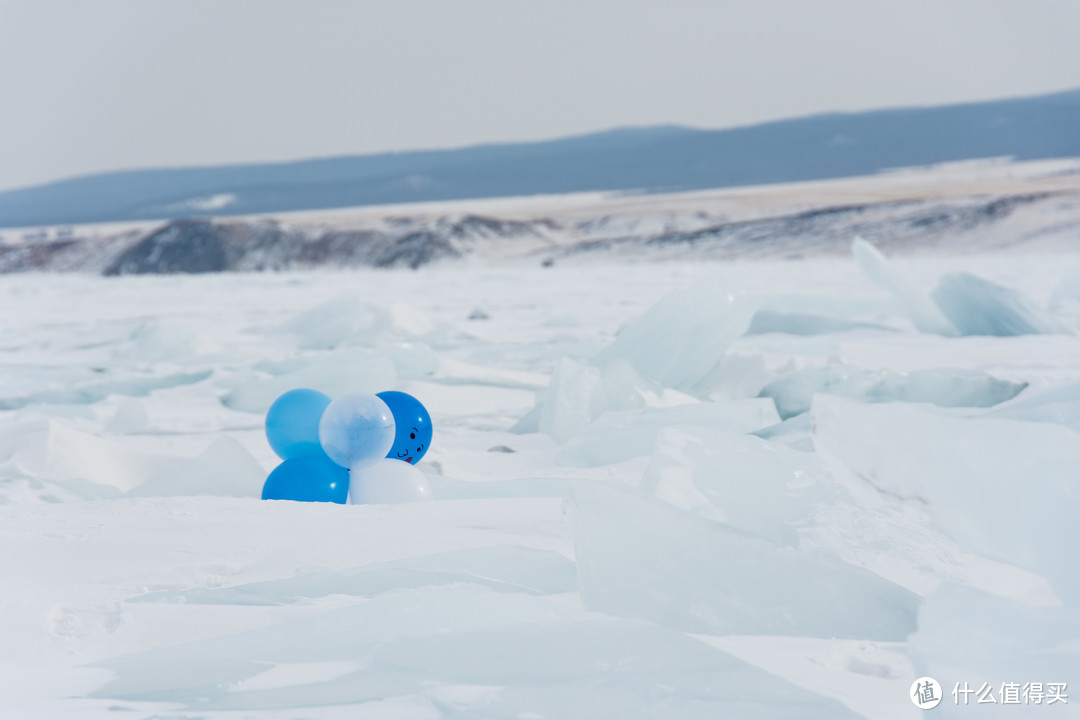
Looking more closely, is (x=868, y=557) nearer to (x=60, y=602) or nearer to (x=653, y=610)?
(x=653, y=610)

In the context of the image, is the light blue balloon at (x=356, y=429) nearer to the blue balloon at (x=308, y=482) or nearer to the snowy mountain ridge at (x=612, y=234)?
the blue balloon at (x=308, y=482)

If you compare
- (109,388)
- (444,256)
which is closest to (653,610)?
(109,388)

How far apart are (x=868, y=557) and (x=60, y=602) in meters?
1.42

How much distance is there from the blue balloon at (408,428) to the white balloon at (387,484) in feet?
0.75

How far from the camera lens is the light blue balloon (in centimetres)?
243

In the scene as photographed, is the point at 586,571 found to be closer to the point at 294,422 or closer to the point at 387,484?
the point at 387,484

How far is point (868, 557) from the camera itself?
1906 millimetres

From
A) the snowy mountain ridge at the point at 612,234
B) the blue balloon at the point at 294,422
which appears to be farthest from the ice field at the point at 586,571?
the snowy mountain ridge at the point at 612,234

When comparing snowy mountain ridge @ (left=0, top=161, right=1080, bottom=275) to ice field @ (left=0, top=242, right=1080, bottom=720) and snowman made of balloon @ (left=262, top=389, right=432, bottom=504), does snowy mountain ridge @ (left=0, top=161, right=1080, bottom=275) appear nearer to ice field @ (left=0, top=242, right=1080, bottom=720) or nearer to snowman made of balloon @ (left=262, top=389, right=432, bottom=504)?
ice field @ (left=0, top=242, right=1080, bottom=720)

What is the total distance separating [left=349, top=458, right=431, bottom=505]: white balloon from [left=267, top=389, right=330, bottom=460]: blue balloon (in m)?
0.30

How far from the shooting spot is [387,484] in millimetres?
2498

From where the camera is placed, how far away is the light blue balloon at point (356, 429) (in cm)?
243

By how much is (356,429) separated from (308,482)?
203mm

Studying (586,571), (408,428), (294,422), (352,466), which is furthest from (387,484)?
(586,571)
